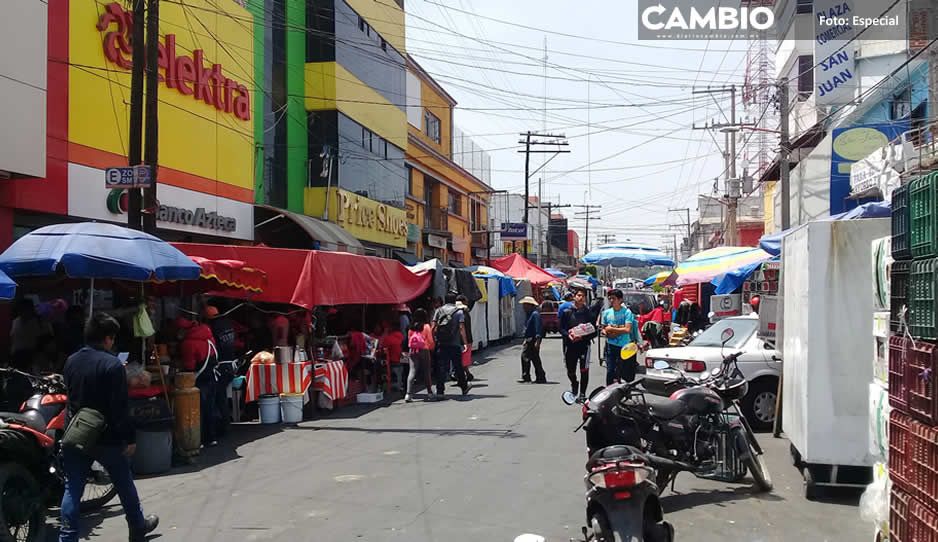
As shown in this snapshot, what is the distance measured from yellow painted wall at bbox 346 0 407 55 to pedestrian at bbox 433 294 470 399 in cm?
1492

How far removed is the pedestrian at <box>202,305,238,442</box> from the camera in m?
11.8

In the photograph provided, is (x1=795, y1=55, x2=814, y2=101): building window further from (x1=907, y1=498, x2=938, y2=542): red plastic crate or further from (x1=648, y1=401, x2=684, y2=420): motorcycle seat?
(x1=907, y1=498, x2=938, y2=542): red plastic crate

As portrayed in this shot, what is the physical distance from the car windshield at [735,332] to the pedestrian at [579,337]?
5.77 feet

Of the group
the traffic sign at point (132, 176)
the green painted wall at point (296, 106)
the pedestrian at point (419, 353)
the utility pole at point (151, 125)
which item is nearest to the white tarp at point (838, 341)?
the traffic sign at point (132, 176)

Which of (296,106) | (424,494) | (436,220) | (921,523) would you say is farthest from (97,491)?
(436,220)

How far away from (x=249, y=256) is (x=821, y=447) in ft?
30.6

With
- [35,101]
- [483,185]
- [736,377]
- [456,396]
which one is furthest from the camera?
[483,185]

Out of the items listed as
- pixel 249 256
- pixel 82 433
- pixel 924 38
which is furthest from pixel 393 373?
pixel 924 38

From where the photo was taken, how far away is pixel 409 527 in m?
6.83

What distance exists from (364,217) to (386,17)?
27.3ft

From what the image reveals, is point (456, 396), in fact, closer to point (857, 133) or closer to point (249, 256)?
point (249, 256)

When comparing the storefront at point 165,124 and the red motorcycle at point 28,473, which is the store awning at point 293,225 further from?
the red motorcycle at point 28,473

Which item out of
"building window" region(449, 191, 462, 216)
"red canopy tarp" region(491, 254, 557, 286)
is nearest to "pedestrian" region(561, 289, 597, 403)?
"red canopy tarp" region(491, 254, 557, 286)

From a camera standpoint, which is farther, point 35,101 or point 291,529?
point 35,101
